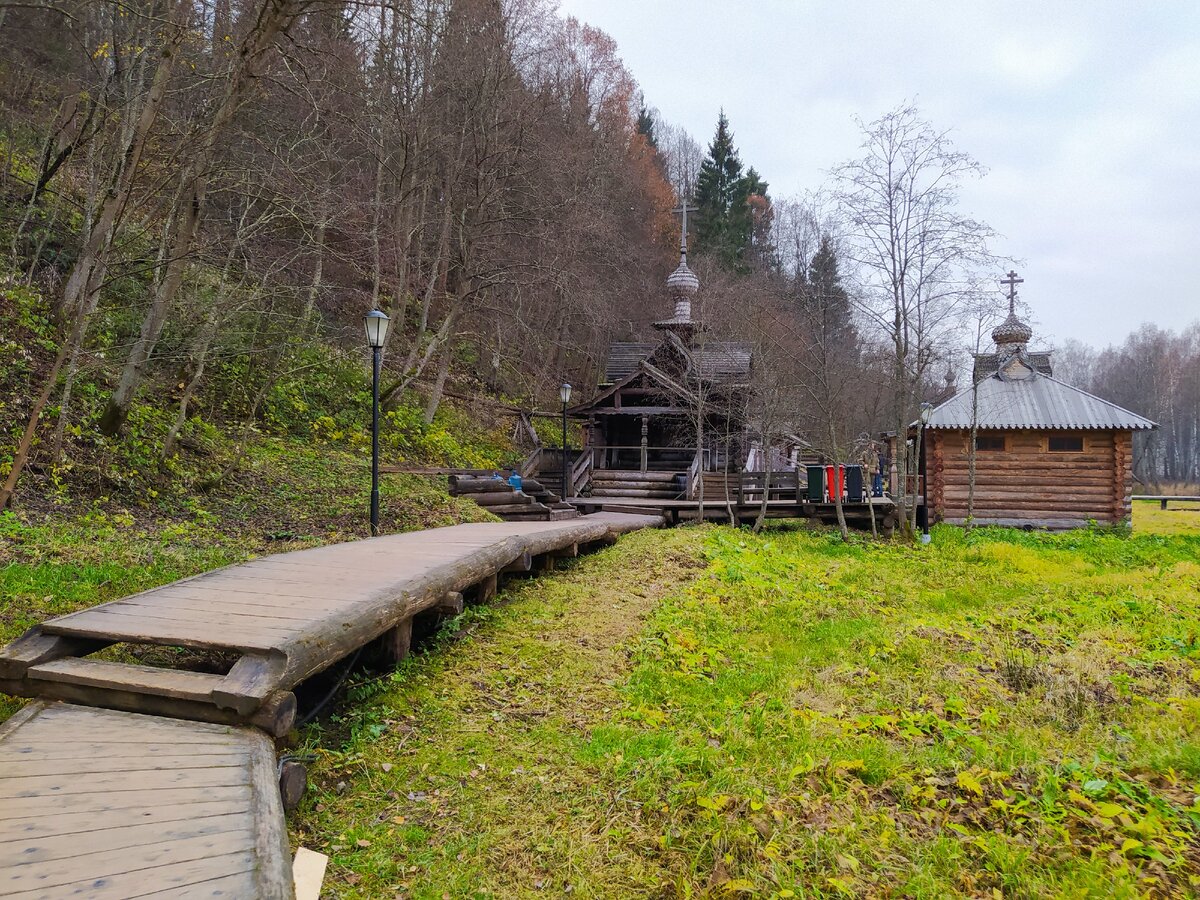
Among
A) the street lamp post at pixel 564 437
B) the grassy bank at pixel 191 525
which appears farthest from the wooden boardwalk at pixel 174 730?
the street lamp post at pixel 564 437

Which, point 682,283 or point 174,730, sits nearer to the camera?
point 174,730

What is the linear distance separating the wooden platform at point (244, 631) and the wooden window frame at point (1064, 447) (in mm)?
20655

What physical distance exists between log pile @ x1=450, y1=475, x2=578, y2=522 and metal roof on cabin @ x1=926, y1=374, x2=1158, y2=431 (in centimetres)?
1296

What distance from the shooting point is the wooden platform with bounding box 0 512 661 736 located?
129 inches

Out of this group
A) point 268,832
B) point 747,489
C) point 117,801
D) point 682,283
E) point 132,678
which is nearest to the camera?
point 268,832

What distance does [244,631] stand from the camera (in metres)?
3.72

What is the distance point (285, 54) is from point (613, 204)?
80.9 ft

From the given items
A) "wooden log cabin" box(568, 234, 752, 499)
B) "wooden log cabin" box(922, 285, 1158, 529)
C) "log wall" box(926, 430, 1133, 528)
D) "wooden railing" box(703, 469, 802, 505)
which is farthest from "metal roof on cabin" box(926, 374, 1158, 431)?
"wooden log cabin" box(568, 234, 752, 499)

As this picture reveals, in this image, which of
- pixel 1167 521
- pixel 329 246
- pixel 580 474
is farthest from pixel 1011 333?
pixel 329 246

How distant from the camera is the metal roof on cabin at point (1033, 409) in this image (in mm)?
20047

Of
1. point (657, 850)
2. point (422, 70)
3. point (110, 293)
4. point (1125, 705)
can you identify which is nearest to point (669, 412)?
point (422, 70)

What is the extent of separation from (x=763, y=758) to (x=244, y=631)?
122 inches

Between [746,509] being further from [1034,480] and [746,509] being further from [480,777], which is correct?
[480,777]

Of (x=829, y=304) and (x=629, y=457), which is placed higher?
(x=829, y=304)
